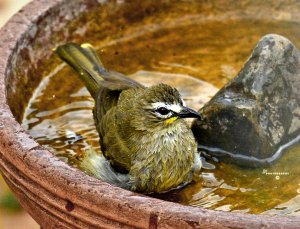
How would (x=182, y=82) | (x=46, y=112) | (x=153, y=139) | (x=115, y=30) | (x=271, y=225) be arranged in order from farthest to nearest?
(x=115, y=30) < (x=182, y=82) < (x=46, y=112) < (x=153, y=139) < (x=271, y=225)

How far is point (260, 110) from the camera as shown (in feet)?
14.4

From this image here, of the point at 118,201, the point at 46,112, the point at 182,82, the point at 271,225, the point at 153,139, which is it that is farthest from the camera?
the point at 182,82

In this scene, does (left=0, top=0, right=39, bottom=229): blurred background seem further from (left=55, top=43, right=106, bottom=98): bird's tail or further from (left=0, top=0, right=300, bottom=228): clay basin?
(left=55, top=43, right=106, bottom=98): bird's tail

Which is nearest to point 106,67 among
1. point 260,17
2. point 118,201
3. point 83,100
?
point 83,100

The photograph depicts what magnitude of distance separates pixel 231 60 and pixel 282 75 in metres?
0.89

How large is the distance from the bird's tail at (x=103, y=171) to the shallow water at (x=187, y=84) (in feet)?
0.37

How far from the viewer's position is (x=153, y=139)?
4227 mm

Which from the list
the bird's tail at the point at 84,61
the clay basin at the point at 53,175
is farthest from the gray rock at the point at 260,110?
the clay basin at the point at 53,175

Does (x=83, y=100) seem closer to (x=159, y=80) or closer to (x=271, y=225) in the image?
(x=159, y=80)

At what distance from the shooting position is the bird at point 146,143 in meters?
4.14

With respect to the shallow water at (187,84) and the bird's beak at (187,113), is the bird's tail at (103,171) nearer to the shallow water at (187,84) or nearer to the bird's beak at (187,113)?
the shallow water at (187,84)

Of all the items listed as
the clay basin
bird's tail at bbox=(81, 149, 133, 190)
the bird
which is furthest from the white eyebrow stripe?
the clay basin

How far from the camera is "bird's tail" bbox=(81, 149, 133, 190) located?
13.8 ft

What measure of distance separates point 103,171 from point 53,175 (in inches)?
36.5
